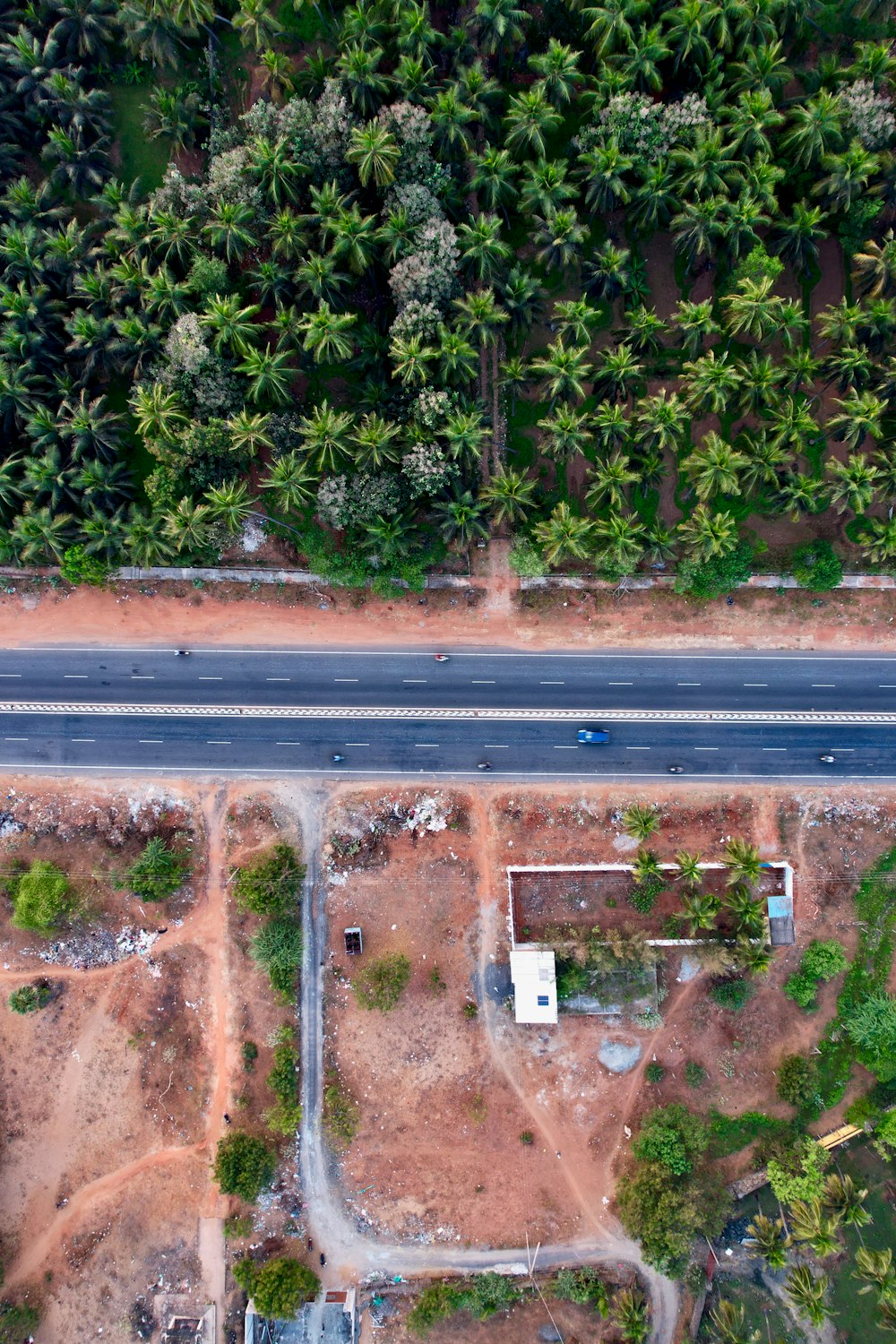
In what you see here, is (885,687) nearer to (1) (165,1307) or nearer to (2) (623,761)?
(2) (623,761)

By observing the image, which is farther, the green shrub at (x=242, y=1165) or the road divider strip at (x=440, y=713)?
the road divider strip at (x=440, y=713)

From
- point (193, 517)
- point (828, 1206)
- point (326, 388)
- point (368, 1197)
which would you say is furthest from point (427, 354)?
point (828, 1206)

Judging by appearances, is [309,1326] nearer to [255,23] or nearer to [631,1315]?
[631,1315]

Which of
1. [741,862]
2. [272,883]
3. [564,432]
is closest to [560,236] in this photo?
[564,432]

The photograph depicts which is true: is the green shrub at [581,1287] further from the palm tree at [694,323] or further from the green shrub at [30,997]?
the palm tree at [694,323]

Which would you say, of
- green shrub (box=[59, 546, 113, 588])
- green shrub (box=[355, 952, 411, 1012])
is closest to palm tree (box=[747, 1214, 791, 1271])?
green shrub (box=[355, 952, 411, 1012])

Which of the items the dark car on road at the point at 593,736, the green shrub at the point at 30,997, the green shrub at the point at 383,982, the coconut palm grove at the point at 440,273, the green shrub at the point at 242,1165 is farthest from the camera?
the dark car on road at the point at 593,736

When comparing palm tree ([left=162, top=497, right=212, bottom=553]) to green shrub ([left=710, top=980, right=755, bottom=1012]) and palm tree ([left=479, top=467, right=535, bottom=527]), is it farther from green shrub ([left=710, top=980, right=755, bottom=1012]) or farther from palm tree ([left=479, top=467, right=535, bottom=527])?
green shrub ([left=710, top=980, right=755, bottom=1012])

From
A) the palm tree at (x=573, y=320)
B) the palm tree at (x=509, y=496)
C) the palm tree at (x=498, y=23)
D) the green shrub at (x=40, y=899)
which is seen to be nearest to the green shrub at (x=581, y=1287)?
the green shrub at (x=40, y=899)
